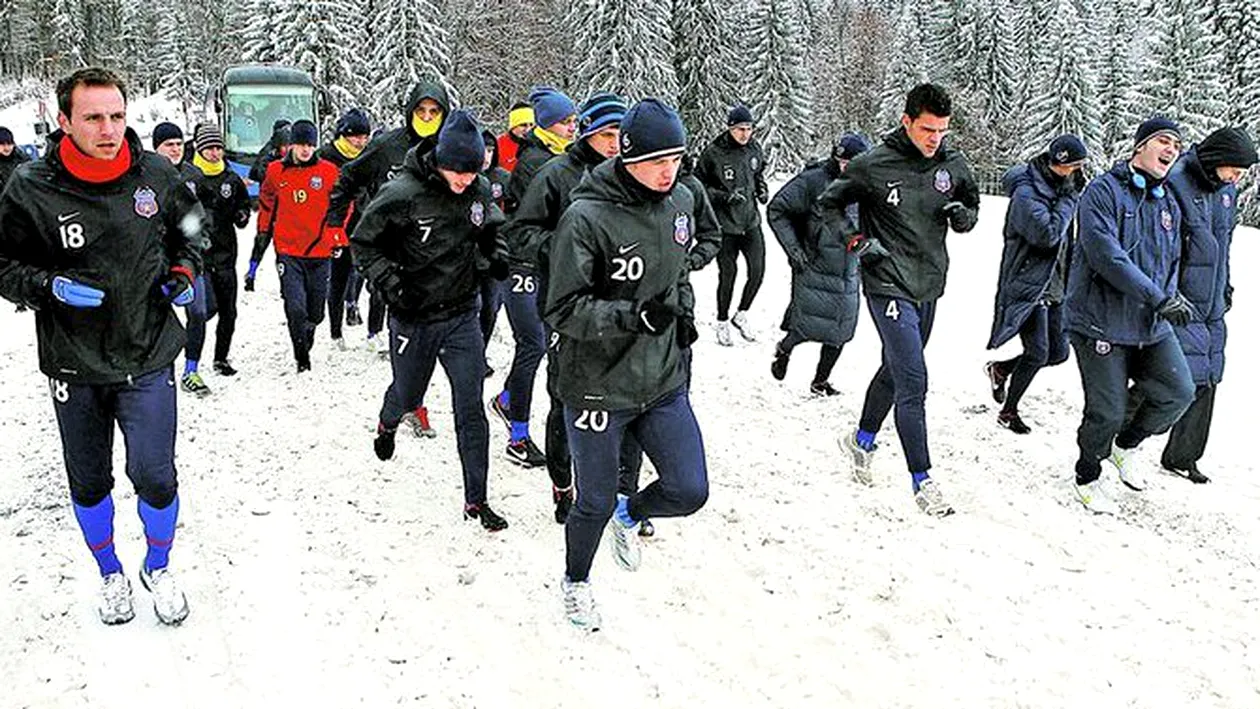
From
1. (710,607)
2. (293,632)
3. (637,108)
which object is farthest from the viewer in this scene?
(710,607)

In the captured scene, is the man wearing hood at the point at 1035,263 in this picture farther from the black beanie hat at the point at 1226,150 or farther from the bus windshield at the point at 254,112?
the bus windshield at the point at 254,112

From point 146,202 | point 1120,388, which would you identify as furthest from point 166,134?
point 1120,388

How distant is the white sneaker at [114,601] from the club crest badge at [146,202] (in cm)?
170

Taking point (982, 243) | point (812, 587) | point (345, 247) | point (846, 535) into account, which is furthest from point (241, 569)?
point (982, 243)

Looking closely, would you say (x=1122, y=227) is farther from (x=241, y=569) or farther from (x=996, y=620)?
(x=241, y=569)

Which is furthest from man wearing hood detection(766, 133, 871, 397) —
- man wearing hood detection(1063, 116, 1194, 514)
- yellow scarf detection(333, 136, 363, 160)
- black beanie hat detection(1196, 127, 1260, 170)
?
yellow scarf detection(333, 136, 363, 160)

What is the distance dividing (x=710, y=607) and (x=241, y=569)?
7.98ft

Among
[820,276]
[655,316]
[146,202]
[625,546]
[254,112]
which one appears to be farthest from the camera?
[254,112]

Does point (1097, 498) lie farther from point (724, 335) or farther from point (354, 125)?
point (354, 125)

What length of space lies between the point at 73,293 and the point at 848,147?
6.19 meters

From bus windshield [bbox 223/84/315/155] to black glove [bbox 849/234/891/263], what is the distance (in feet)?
82.0

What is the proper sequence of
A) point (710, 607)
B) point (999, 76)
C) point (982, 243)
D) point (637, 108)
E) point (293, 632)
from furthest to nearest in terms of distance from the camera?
point (999, 76) < point (982, 243) < point (710, 607) < point (293, 632) < point (637, 108)

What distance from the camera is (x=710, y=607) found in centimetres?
490

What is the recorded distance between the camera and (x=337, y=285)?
32.3 ft
